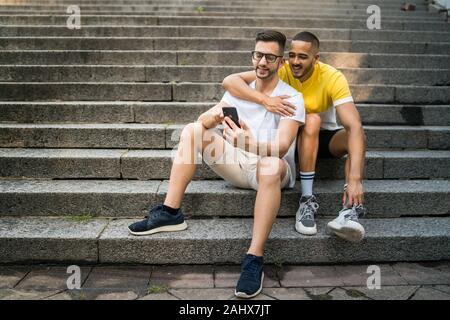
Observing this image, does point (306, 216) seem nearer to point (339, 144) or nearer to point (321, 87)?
point (339, 144)

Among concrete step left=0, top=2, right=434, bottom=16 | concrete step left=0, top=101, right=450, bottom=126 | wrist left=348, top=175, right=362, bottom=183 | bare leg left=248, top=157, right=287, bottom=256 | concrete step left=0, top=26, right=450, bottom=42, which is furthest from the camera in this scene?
concrete step left=0, top=2, right=434, bottom=16

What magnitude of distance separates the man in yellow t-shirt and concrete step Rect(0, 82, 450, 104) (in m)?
Answer: 1.33

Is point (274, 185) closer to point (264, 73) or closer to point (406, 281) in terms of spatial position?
point (264, 73)

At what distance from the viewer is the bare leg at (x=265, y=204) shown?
8.95 ft

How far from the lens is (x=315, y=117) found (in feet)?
10.00

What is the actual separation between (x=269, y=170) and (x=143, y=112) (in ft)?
6.13

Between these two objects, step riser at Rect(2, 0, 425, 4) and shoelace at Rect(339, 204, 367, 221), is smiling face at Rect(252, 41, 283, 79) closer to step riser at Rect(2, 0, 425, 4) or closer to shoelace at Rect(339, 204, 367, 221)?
shoelace at Rect(339, 204, 367, 221)

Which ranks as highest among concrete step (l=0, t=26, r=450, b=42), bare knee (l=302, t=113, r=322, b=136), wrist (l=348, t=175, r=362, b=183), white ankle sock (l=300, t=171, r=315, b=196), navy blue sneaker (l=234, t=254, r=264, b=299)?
concrete step (l=0, t=26, r=450, b=42)

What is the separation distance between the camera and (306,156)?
3.06 meters

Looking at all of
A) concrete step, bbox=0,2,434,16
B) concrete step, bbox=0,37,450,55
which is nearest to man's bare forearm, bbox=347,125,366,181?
concrete step, bbox=0,37,450,55

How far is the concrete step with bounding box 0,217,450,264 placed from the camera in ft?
9.63

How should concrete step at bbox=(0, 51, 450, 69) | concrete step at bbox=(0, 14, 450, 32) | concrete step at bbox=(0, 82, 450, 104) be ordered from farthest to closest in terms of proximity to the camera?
concrete step at bbox=(0, 14, 450, 32) < concrete step at bbox=(0, 51, 450, 69) < concrete step at bbox=(0, 82, 450, 104)

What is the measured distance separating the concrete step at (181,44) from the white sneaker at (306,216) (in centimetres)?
293
